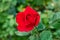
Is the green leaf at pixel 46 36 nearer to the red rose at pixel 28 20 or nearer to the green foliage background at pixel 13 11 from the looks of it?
the red rose at pixel 28 20

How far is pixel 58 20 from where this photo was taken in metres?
1.27

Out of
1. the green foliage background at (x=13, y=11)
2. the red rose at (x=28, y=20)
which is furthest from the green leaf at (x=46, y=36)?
the green foliage background at (x=13, y=11)

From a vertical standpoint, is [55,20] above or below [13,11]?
above

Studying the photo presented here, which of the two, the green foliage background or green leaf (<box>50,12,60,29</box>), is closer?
green leaf (<box>50,12,60,29</box>)

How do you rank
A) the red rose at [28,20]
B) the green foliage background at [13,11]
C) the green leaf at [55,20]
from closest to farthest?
the red rose at [28,20], the green leaf at [55,20], the green foliage background at [13,11]

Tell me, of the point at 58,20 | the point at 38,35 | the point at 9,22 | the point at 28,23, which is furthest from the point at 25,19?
the point at 9,22

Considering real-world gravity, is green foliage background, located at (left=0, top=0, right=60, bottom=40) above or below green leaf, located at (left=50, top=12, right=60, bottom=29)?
below

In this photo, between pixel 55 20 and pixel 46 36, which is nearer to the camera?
pixel 46 36

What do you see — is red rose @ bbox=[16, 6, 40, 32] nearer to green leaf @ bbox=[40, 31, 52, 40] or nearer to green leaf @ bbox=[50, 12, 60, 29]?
green leaf @ bbox=[40, 31, 52, 40]

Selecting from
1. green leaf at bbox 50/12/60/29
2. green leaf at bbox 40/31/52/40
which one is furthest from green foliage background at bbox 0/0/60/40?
green leaf at bbox 40/31/52/40

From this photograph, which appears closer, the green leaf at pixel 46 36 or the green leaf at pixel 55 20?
the green leaf at pixel 46 36

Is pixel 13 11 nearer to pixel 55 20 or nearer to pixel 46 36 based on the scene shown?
pixel 55 20

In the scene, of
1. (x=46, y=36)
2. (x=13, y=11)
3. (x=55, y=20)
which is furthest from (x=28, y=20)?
(x=13, y=11)

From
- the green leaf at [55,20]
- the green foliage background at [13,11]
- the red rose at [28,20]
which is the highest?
the red rose at [28,20]
